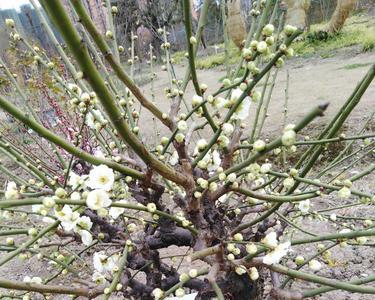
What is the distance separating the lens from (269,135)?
3.13 meters

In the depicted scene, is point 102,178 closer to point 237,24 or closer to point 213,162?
point 213,162

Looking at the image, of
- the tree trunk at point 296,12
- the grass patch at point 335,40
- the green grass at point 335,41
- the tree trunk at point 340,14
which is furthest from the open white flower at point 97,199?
the tree trunk at point 340,14

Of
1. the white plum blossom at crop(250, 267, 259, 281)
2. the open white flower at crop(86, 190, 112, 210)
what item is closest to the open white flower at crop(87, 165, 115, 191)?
the open white flower at crop(86, 190, 112, 210)

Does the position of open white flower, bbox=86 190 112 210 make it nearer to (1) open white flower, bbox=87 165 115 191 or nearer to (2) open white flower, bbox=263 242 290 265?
(1) open white flower, bbox=87 165 115 191

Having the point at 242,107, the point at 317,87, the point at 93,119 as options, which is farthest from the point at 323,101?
the point at 317,87

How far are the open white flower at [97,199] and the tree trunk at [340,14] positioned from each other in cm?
747

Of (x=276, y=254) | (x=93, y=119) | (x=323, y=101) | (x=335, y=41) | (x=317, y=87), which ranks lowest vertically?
(x=317, y=87)

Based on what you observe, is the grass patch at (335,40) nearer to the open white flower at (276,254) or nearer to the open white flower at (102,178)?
the open white flower at (276,254)

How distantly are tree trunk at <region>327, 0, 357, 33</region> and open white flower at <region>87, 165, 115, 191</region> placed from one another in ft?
24.4

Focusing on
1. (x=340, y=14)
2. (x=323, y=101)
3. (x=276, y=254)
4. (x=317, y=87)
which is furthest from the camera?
(x=340, y=14)

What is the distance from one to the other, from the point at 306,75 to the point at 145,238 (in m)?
4.86

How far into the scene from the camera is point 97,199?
0.68 meters

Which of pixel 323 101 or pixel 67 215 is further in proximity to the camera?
pixel 67 215

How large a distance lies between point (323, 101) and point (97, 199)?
0.42 meters
